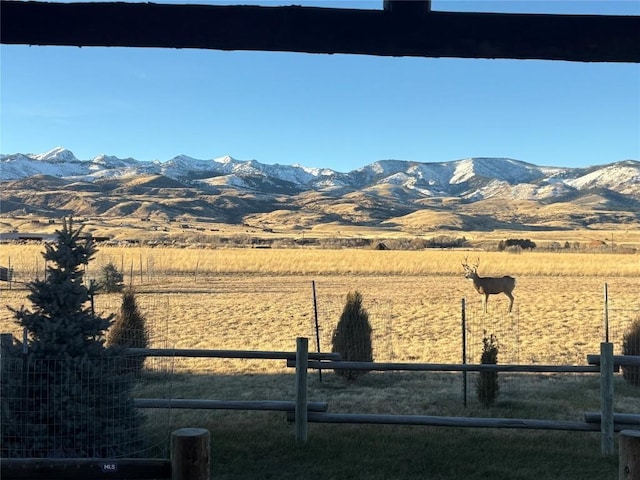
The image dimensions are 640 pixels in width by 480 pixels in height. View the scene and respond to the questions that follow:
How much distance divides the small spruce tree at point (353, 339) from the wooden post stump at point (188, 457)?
7876 millimetres

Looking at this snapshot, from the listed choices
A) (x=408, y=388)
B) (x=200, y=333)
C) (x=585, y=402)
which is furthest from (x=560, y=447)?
(x=200, y=333)

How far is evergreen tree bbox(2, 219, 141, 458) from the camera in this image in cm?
509

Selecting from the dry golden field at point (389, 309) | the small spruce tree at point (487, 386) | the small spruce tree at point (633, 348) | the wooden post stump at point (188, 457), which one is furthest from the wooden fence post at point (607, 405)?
the dry golden field at point (389, 309)

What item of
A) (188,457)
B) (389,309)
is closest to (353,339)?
(188,457)

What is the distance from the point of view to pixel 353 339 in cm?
1078

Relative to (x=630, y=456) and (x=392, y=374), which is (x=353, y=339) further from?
(x=630, y=456)

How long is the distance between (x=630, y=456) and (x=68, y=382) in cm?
416

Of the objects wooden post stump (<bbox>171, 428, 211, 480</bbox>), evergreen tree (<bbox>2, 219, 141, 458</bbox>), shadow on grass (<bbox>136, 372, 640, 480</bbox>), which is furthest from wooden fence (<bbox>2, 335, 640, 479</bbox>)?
wooden post stump (<bbox>171, 428, 211, 480</bbox>)

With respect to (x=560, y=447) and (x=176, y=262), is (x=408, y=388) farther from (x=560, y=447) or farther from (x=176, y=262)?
(x=176, y=262)

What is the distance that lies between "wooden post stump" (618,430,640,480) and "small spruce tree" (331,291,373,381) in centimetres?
766

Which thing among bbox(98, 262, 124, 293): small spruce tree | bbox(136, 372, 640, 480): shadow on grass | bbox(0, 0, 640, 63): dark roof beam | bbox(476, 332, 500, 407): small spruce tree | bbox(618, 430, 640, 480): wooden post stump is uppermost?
bbox(0, 0, 640, 63): dark roof beam

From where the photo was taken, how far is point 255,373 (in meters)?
11.4

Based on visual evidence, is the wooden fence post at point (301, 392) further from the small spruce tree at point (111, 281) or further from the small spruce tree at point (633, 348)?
the small spruce tree at point (111, 281)

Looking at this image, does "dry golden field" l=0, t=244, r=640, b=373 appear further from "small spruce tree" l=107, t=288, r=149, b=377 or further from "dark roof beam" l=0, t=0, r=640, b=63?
"dark roof beam" l=0, t=0, r=640, b=63
